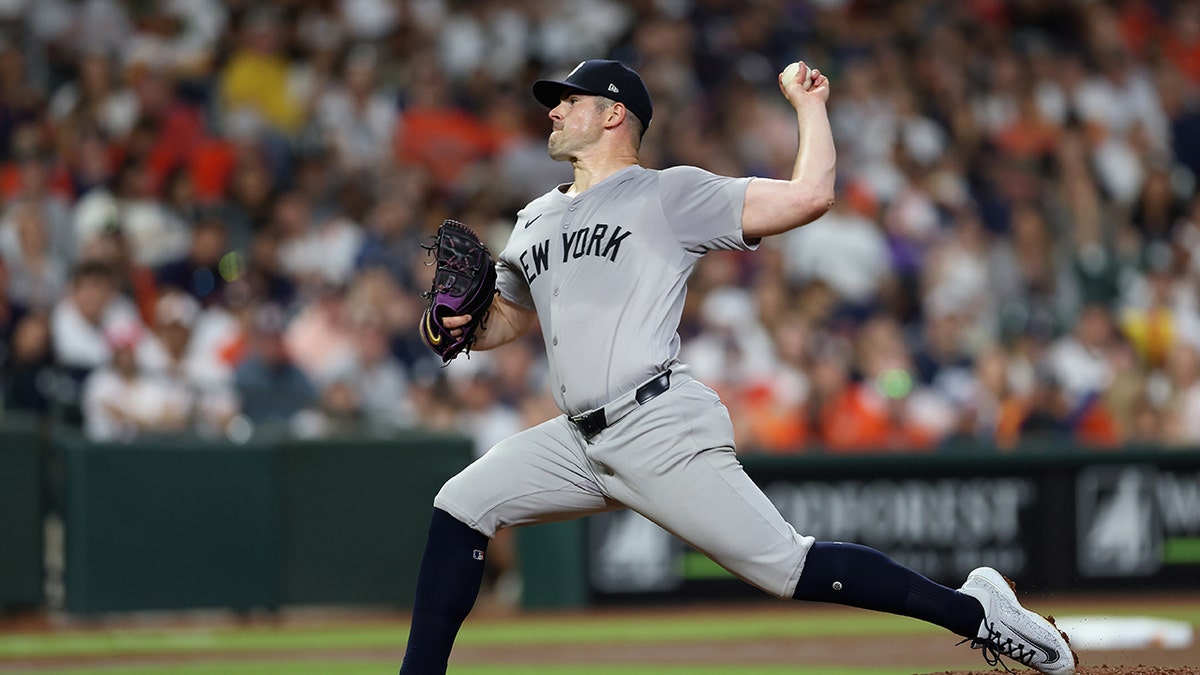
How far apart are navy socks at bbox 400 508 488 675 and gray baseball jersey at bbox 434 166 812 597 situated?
0.07 meters

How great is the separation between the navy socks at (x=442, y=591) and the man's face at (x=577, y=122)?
1260 millimetres

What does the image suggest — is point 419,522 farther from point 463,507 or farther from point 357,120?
point 463,507

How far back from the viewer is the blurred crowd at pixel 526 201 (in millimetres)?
11852

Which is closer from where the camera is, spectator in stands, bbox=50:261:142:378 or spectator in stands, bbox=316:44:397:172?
spectator in stands, bbox=50:261:142:378

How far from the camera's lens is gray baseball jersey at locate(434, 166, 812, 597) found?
16.8 ft

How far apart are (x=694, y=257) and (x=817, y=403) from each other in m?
7.52

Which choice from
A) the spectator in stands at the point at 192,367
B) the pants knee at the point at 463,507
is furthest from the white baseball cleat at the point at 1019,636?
the spectator in stands at the point at 192,367

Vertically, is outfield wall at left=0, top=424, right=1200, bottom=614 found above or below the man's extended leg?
below

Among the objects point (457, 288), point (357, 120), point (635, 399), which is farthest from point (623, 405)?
point (357, 120)

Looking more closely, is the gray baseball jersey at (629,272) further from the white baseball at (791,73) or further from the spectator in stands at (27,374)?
the spectator in stands at (27,374)

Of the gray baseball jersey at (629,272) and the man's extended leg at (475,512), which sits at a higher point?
the gray baseball jersey at (629,272)

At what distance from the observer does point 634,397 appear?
516 cm

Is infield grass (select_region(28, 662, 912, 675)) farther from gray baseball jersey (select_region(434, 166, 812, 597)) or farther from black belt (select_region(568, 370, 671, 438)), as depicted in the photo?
black belt (select_region(568, 370, 671, 438))

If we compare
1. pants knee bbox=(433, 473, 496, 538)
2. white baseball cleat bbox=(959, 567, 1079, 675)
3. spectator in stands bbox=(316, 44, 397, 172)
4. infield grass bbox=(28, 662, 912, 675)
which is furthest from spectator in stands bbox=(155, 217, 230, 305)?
white baseball cleat bbox=(959, 567, 1079, 675)
